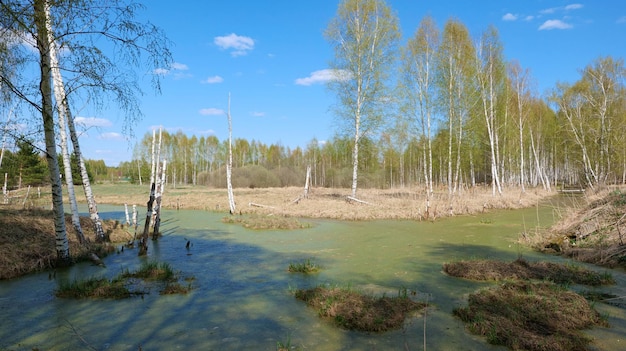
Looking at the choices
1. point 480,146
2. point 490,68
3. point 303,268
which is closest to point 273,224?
point 303,268

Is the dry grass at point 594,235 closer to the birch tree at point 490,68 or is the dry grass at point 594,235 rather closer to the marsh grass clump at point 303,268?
the marsh grass clump at point 303,268

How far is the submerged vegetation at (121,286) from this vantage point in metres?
6.47

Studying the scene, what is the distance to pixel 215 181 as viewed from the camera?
54.0m

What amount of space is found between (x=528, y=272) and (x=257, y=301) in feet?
17.5

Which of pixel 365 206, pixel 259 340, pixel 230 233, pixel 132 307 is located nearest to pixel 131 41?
pixel 132 307

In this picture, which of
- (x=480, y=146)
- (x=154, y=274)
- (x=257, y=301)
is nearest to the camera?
(x=257, y=301)

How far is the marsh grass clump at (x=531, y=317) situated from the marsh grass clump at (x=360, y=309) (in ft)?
2.79

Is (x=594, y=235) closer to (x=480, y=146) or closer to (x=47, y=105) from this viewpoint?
(x=47, y=105)

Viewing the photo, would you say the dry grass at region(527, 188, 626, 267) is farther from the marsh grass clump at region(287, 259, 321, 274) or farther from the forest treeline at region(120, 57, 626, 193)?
the forest treeline at region(120, 57, 626, 193)

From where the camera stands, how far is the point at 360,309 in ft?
17.0

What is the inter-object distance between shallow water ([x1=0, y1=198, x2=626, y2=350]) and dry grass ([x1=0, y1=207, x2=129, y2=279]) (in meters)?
0.43

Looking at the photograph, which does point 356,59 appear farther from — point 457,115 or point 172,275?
point 172,275

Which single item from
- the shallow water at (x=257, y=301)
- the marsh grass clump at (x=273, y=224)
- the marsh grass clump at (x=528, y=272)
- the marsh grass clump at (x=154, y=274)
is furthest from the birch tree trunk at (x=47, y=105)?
the marsh grass clump at (x=273, y=224)

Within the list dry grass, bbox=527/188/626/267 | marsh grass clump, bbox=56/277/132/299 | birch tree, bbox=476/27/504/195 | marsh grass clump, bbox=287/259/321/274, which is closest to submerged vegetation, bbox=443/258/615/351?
dry grass, bbox=527/188/626/267
